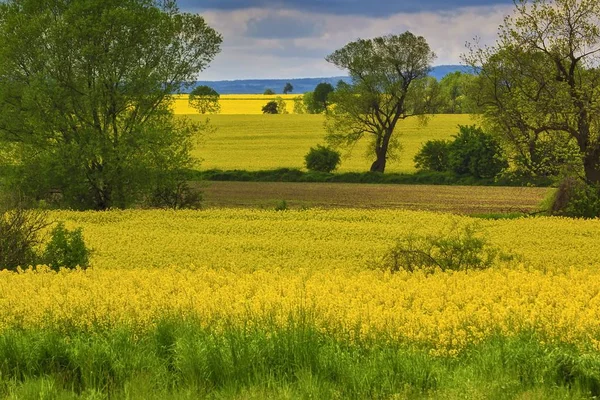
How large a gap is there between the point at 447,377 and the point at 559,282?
694 centimetres

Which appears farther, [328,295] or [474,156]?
[474,156]

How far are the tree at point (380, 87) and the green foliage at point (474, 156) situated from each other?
28.4 ft

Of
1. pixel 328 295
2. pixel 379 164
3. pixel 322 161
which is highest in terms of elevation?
pixel 328 295

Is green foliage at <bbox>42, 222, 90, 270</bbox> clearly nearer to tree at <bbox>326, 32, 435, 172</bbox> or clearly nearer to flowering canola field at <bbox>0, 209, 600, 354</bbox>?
flowering canola field at <bbox>0, 209, 600, 354</bbox>

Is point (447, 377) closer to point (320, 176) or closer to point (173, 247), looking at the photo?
point (173, 247)

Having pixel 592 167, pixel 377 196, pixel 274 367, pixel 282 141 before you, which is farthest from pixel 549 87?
pixel 282 141

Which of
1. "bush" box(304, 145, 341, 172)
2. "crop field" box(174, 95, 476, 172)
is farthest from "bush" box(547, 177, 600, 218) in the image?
"bush" box(304, 145, 341, 172)

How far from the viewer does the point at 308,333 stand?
29.8ft

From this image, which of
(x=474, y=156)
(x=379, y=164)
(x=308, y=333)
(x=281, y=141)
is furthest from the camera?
(x=281, y=141)

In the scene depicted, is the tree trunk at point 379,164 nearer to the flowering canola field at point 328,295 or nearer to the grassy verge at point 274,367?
the flowering canola field at point 328,295

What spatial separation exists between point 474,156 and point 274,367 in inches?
2136

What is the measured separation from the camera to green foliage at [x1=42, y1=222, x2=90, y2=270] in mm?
18562

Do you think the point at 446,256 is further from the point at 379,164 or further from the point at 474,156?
the point at 379,164

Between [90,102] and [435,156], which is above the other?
[90,102]
